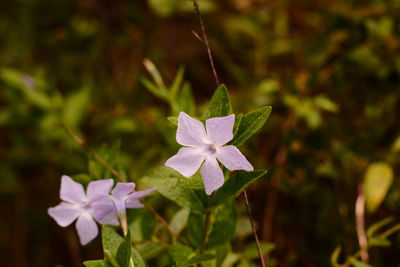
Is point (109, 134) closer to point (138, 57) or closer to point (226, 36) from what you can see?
point (138, 57)

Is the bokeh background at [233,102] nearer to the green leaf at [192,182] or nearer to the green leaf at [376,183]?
the green leaf at [376,183]

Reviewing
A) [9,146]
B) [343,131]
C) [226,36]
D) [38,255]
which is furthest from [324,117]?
[9,146]

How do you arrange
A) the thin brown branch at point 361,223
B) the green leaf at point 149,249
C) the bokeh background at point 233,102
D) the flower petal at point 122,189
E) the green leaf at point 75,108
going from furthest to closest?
the green leaf at point 75,108, the bokeh background at point 233,102, the thin brown branch at point 361,223, the green leaf at point 149,249, the flower petal at point 122,189

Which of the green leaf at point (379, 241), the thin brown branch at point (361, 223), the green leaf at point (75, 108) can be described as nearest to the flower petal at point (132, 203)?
the green leaf at point (379, 241)

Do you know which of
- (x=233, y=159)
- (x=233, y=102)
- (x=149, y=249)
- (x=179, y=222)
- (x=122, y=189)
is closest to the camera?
(x=233, y=159)

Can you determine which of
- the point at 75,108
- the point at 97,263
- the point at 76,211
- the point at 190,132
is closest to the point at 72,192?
the point at 76,211

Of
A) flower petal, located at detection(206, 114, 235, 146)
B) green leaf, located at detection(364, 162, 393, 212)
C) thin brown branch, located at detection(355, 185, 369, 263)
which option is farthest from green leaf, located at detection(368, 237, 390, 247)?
flower petal, located at detection(206, 114, 235, 146)

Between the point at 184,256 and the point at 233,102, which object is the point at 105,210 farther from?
the point at 233,102
